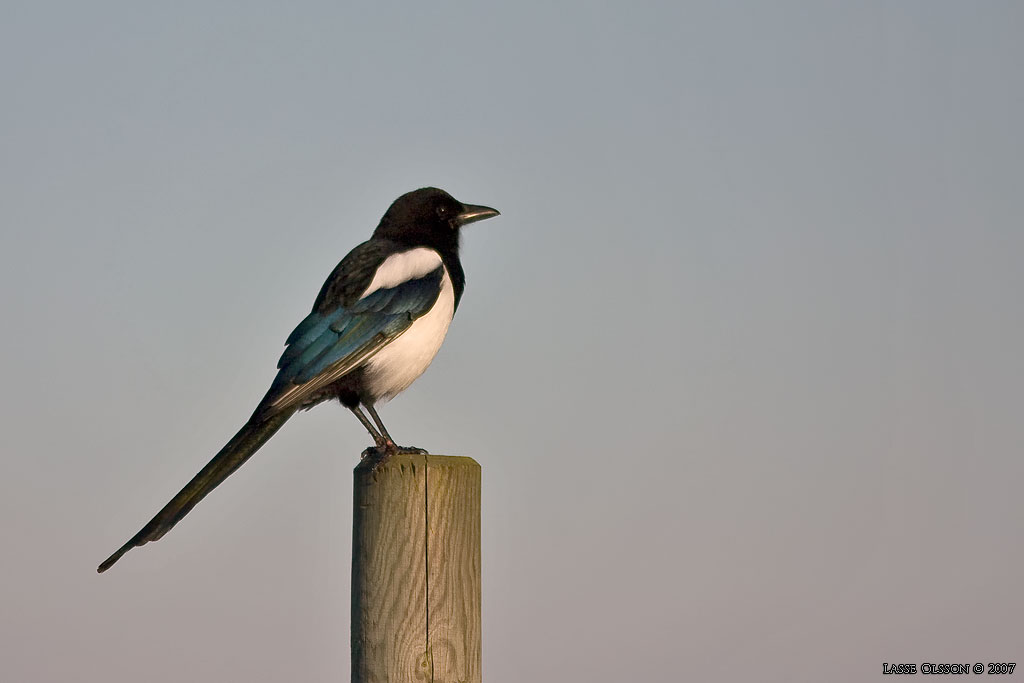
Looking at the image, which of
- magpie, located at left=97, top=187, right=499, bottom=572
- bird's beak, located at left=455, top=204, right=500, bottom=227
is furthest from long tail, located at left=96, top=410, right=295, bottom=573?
bird's beak, located at left=455, top=204, right=500, bottom=227

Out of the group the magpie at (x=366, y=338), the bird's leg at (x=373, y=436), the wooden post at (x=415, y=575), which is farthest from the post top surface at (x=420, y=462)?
the bird's leg at (x=373, y=436)

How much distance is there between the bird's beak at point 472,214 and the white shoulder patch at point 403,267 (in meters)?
0.55

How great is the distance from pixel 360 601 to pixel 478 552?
0.35 m

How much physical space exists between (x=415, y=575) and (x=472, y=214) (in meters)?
2.82

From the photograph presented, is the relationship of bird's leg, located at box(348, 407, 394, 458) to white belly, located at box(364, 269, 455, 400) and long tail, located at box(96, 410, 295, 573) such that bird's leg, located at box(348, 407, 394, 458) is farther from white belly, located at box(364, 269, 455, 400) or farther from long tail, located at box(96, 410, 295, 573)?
long tail, located at box(96, 410, 295, 573)

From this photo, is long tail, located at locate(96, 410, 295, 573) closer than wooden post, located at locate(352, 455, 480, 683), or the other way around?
wooden post, located at locate(352, 455, 480, 683)

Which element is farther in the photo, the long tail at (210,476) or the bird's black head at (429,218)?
the bird's black head at (429,218)

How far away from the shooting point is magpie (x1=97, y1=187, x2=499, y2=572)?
4.10 m

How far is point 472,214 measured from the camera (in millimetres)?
5535

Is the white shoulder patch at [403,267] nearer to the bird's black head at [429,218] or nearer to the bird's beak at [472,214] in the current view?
the bird's black head at [429,218]

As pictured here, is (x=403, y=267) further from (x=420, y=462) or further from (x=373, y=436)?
(x=420, y=462)

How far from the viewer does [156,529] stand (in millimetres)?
3475

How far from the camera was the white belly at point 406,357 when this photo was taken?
14.9 feet

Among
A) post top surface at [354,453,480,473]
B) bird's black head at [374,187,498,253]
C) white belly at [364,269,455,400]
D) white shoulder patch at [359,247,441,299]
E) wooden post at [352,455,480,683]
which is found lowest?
wooden post at [352,455,480,683]
